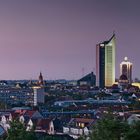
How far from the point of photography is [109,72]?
445 feet

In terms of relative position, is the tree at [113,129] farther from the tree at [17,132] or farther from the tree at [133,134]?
the tree at [17,132]

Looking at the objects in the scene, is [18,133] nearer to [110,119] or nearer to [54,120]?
[110,119]

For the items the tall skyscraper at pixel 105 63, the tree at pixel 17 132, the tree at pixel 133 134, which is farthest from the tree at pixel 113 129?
the tall skyscraper at pixel 105 63

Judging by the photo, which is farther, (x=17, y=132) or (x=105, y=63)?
(x=105, y=63)

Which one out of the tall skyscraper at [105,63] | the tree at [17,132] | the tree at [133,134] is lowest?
the tree at [17,132]

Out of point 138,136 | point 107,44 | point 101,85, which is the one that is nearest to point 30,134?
point 138,136

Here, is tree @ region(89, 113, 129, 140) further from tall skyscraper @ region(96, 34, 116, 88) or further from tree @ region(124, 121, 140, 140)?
tall skyscraper @ region(96, 34, 116, 88)

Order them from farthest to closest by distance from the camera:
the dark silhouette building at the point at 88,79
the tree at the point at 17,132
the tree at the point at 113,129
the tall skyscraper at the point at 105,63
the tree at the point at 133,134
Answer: the dark silhouette building at the point at 88,79 < the tall skyscraper at the point at 105,63 < the tree at the point at 17,132 < the tree at the point at 113,129 < the tree at the point at 133,134

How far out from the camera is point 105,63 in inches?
5394

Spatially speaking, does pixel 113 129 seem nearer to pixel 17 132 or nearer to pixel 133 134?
pixel 133 134

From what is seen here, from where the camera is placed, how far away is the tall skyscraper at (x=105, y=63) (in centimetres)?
13362

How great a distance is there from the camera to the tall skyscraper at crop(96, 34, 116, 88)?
5261 inches

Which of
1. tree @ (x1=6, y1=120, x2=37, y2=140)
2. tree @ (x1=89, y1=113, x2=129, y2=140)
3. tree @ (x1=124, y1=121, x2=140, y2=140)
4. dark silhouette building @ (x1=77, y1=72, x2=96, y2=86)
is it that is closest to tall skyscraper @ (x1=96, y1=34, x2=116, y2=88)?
dark silhouette building @ (x1=77, y1=72, x2=96, y2=86)

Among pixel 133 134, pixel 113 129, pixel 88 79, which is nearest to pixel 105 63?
pixel 88 79
